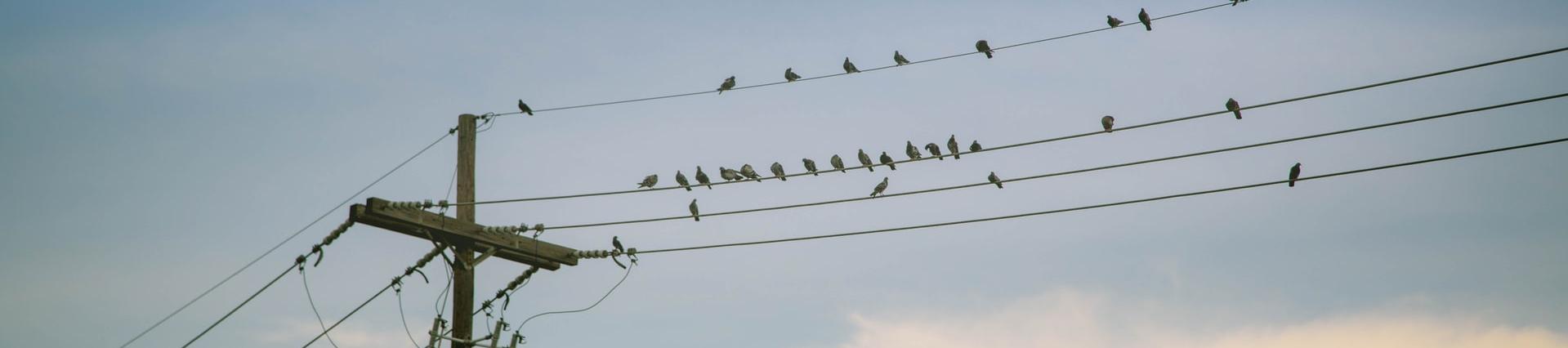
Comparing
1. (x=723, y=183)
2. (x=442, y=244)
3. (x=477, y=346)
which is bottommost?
(x=477, y=346)

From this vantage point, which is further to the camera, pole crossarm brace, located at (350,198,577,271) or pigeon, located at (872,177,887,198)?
pigeon, located at (872,177,887,198)

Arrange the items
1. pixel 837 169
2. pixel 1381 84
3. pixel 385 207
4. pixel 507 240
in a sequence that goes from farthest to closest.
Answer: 1. pixel 837 169
2. pixel 507 240
3. pixel 385 207
4. pixel 1381 84

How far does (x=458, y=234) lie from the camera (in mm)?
17656

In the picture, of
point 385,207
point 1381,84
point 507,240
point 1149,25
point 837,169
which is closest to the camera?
point 1381,84

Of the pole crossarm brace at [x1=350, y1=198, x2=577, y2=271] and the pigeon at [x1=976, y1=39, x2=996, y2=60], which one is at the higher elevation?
the pigeon at [x1=976, y1=39, x2=996, y2=60]

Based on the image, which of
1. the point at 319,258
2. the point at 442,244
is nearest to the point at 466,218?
the point at 442,244

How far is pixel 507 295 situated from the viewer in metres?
18.6

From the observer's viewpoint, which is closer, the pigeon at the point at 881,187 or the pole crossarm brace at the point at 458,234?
the pole crossarm brace at the point at 458,234

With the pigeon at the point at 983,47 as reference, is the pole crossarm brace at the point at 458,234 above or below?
below

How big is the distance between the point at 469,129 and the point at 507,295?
1.85 metres

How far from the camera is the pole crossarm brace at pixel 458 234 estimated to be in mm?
17031

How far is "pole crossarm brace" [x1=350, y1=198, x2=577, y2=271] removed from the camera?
17031mm

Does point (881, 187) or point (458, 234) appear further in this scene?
point (881, 187)

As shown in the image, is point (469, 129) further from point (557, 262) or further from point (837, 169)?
point (837, 169)
